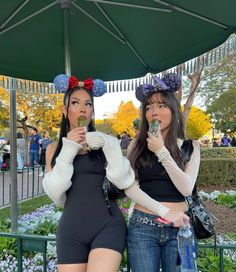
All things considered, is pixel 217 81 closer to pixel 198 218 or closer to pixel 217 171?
pixel 217 171

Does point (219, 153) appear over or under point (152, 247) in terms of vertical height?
under

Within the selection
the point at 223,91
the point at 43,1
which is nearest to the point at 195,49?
the point at 43,1

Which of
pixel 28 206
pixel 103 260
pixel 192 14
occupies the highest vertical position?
pixel 192 14

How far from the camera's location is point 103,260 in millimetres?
2053

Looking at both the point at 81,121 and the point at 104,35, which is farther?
the point at 104,35

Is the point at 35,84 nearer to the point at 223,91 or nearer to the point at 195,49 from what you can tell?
the point at 195,49

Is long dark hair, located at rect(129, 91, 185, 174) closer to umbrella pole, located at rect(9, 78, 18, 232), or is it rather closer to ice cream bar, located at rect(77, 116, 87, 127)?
ice cream bar, located at rect(77, 116, 87, 127)

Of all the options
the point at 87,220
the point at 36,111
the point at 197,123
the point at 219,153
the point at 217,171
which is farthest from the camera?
the point at 197,123

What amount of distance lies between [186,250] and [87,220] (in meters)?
0.59

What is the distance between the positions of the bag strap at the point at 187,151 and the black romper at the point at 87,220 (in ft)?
1.63

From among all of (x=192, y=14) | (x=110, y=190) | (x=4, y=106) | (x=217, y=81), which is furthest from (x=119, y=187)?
(x=4, y=106)

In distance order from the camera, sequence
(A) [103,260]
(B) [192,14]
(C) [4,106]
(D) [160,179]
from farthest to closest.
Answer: (C) [4,106], (B) [192,14], (D) [160,179], (A) [103,260]

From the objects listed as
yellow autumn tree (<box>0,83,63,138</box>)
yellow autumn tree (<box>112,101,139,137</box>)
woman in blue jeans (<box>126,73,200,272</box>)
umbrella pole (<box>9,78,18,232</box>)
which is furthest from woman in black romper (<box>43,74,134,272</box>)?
yellow autumn tree (<box>112,101,139,137</box>)

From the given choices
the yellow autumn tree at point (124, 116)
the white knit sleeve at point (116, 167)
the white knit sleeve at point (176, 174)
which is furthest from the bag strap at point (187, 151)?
the yellow autumn tree at point (124, 116)
